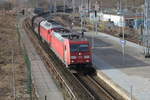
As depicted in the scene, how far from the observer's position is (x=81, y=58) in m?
28.8

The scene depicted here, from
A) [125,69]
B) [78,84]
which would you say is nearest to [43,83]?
[78,84]

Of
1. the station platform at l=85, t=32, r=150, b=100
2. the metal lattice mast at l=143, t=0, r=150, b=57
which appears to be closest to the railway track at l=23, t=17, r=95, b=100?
the station platform at l=85, t=32, r=150, b=100

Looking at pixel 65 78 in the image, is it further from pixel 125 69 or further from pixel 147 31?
pixel 147 31

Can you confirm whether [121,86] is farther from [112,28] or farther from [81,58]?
[112,28]

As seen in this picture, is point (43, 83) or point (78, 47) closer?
point (43, 83)

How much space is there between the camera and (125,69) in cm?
2972

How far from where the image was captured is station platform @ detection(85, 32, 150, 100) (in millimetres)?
22922

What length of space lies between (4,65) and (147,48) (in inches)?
510

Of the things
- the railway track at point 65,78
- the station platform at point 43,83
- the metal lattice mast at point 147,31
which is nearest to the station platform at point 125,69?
the metal lattice mast at point 147,31

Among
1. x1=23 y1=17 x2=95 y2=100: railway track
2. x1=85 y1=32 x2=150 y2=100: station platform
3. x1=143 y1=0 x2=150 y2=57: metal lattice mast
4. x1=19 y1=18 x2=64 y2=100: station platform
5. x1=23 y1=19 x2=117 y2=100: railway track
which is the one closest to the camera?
x1=19 y1=18 x2=64 y2=100: station platform

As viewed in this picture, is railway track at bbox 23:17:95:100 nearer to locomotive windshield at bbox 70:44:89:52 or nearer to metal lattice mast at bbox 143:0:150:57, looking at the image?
locomotive windshield at bbox 70:44:89:52

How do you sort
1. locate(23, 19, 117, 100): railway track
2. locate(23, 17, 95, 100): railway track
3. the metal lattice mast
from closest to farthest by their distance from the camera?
locate(23, 17, 95, 100): railway track
locate(23, 19, 117, 100): railway track
the metal lattice mast

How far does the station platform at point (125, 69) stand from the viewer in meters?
22.9

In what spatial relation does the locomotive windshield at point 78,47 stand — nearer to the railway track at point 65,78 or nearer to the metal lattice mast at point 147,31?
the railway track at point 65,78
